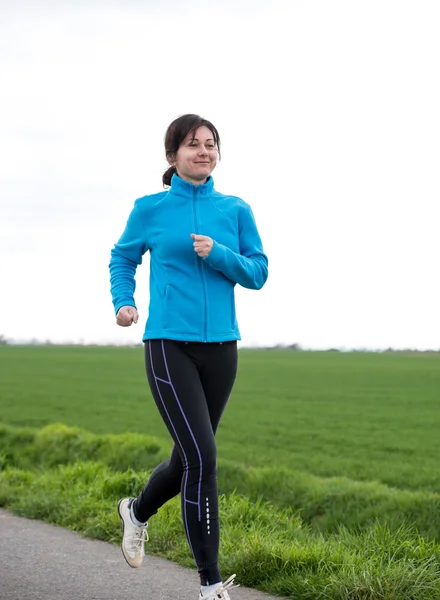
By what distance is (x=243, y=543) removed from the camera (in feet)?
16.9

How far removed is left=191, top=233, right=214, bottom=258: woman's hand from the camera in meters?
3.82

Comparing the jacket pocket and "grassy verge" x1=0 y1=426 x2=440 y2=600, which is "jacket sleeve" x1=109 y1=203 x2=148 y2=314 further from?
"grassy verge" x1=0 y1=426 x2=440 y2=600

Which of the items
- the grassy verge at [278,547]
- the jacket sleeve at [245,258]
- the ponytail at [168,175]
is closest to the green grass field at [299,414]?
the grassy verge at [278,547]

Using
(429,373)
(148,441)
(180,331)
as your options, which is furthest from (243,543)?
(429,373)

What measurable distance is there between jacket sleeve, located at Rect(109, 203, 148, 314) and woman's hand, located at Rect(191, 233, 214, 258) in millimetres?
482

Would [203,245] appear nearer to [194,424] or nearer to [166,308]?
[166,308]

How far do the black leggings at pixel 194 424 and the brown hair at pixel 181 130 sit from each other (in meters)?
1.06

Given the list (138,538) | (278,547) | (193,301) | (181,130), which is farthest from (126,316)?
(278,547)

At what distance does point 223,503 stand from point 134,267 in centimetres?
272

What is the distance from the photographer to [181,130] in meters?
4.16

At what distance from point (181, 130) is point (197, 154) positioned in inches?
6.0

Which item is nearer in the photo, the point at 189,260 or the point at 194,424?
the point at 194,424

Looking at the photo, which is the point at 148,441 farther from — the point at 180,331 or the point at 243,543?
the point at 180,331

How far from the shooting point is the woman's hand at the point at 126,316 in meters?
4.10
